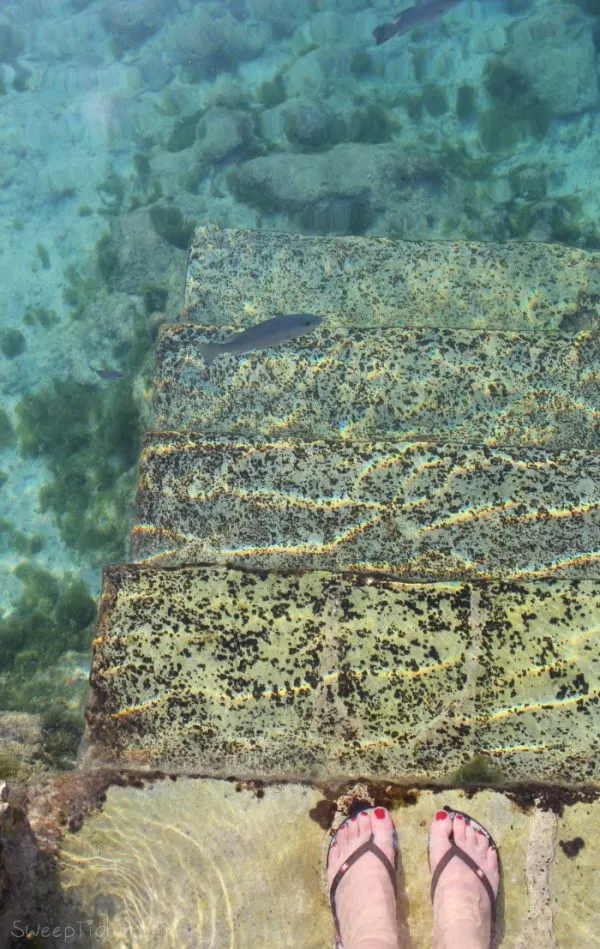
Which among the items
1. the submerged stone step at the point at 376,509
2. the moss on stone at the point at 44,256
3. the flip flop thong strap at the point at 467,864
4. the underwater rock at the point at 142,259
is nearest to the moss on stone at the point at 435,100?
the underwater rock at the point at 142,259

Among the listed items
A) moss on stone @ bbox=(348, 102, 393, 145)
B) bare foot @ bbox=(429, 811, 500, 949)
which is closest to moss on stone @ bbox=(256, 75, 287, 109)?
moss on stone @ bbox=(348, 102, 393, 145)

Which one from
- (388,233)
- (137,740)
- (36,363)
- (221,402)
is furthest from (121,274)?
(137,740)

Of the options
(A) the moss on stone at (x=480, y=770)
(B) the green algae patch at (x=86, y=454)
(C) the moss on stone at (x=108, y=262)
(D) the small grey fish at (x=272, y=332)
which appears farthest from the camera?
(C) the moss on stone at (x=108, y=262)

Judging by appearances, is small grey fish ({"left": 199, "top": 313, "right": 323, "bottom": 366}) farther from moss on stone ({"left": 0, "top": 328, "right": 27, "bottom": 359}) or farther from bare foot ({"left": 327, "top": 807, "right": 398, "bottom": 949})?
moss on stone ({"left": 0, "top": 328, "right": 27, "bottom": 359})

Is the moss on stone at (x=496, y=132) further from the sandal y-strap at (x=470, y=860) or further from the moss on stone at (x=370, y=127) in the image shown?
the sandal y-strap at (x=470, y=860)

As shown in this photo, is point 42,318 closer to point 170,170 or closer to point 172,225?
point 172,225

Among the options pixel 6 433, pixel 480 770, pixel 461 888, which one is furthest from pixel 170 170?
pixel 461 888

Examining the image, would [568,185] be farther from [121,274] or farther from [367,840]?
[367,840]
